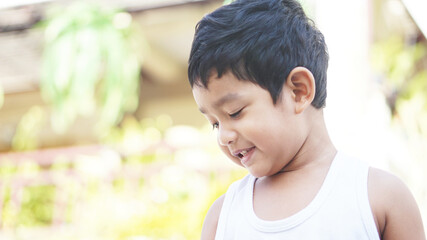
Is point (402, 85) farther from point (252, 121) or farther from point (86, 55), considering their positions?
point (252, 121)

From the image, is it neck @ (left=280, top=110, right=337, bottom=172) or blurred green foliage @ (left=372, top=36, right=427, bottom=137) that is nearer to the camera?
neck @ (left=280, top=110, right=337, bottom=172)

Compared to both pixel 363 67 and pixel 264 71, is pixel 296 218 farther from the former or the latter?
pixel 363 67

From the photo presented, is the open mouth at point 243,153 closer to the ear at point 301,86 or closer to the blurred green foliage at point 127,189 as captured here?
the ear at point 301,86

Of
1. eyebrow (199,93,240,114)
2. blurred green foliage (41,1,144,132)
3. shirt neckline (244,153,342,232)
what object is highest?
eyebrow (199,93,240,114)

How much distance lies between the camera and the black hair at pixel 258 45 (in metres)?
1.35

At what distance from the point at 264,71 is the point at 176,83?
20.8 ft

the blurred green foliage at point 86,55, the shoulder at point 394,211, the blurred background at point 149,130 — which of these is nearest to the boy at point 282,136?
the shoulder at point 394,211

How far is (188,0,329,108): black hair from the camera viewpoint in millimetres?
1354

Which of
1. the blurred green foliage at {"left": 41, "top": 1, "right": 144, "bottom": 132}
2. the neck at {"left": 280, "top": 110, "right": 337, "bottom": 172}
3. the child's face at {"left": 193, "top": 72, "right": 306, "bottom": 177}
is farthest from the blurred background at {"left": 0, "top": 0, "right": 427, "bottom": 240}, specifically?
the child's face at {"left": 193, "top": 72, "right": 306, "bottom": 177}

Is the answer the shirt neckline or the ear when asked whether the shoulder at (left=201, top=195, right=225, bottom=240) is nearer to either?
the shirt neckline

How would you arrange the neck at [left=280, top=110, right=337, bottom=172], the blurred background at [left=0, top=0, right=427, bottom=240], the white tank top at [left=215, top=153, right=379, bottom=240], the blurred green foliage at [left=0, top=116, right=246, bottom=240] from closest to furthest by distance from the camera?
the white tank top at [left=215, top=153, right=379, bottom=240]
the neck at [left=280, top=110, right=337, bottom=172]
the blurred background at [left=0, top=0, right=427, bottom=240]
the blurred green foliage at [left=0, top=116, right=246, bottom=240]

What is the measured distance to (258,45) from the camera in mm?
1369

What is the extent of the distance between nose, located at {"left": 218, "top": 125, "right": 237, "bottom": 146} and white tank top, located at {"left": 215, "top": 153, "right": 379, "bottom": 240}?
189mm

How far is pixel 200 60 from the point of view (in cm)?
138
